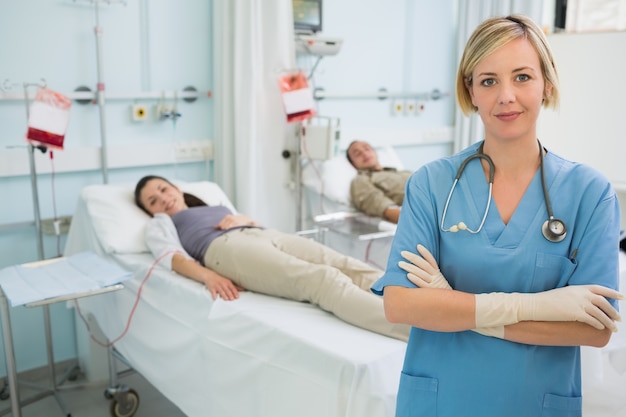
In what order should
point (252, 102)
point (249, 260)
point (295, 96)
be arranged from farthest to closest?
point (295, 96), point (252, 102), point (249, 260)

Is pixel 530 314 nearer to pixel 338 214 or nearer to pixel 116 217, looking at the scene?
pixel 116 217

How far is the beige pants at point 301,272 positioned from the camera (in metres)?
1.86

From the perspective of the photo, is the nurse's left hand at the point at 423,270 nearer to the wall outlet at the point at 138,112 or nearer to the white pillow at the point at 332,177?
the wall outlet at the point at 138,112

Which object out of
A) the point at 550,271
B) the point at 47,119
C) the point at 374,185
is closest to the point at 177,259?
the point at 47,119

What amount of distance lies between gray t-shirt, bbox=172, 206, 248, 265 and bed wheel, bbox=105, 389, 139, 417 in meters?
0.64

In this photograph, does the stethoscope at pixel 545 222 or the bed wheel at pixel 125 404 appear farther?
the bed wheel at pixel 125 404

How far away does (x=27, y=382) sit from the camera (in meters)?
2.70

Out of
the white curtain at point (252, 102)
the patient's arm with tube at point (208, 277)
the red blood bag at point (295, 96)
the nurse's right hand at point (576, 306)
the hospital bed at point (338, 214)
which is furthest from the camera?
the hospital bed at point (338, 214)

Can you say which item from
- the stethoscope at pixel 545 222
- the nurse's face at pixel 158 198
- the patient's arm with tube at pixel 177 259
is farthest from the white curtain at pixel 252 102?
the stethoscope at pixel 545 222

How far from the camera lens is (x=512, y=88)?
1141 mm

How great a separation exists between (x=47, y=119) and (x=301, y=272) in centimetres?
126

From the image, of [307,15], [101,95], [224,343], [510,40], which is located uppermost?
[307,15]

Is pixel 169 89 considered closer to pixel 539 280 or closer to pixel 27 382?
pixel 27 382

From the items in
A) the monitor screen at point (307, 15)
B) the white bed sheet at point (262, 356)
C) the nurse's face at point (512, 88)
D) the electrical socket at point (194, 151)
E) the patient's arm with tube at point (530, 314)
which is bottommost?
the white bed sheet at point (262, 356)
